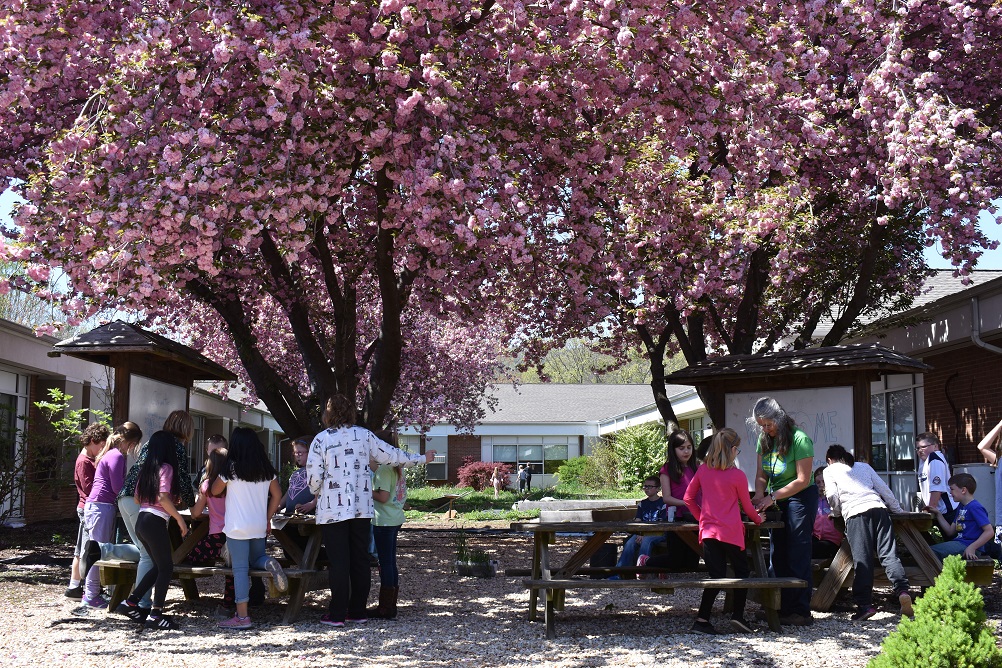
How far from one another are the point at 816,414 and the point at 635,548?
8.47 feet

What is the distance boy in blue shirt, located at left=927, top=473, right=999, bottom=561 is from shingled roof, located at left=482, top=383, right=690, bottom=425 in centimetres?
3357

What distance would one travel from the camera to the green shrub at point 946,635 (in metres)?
4.43

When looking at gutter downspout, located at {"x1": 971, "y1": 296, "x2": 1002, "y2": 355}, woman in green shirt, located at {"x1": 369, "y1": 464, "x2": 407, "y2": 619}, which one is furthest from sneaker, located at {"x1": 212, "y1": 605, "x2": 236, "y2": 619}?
gutter downspout, located at {"x1": 971, "y1": 296, "x2": 1002, "y2": 355}

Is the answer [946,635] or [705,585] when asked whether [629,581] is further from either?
[946,635]

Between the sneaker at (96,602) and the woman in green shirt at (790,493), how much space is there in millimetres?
5687

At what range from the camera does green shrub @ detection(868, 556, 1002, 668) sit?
14.5 ft

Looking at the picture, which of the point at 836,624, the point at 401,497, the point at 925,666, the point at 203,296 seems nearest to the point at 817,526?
the point at 836,624

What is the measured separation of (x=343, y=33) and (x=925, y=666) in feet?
23.5

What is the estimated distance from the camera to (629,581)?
7605mm

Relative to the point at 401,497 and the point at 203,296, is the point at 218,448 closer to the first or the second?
the point at 401,497

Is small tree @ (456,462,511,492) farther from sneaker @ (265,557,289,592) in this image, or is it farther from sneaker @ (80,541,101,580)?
sneaker @ (265,557,289,592)

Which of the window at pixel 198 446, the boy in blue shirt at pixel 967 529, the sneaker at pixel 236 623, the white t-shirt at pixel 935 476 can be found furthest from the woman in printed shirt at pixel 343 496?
the window at pixel 198 446

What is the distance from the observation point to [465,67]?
9.46 m

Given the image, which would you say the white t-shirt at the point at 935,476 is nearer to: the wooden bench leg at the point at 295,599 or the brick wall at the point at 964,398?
the brick wall at the point at 964,398
